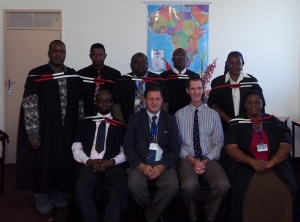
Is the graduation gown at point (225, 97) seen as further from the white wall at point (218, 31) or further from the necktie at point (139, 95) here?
the white wall at point (218, 31)

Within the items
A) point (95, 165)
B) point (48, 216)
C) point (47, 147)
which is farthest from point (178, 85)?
point (48, 216)

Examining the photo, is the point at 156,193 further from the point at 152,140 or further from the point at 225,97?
the point at 225,97

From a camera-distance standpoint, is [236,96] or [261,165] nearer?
[261,165]

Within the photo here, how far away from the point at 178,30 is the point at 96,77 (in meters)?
2.14

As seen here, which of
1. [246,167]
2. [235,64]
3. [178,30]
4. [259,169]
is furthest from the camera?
[178,30]

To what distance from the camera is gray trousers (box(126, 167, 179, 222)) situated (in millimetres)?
2943

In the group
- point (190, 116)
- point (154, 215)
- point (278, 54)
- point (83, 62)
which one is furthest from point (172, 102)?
point (278, 54)

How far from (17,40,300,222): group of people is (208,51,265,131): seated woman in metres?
0.01

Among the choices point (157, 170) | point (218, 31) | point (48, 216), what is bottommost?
point (48, 216)

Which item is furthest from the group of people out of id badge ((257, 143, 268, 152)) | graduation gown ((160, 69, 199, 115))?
graduation gown ((160, 69, 199, 115))

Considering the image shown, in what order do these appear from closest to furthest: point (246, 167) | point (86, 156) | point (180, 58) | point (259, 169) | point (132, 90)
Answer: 1. point (259, 169)
2. point (246, 167)
3. point (86, 156)
4. point (132, 90)
5. point (180, 58)

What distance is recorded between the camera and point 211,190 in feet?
9.78

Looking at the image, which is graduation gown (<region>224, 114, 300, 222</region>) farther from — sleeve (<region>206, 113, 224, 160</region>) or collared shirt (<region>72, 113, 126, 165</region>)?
collared shirt (<region>72, 113, 126, 165</region>)

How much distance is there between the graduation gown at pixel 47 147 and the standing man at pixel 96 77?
377mm
